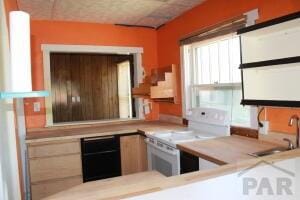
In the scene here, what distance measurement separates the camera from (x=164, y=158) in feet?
8.18

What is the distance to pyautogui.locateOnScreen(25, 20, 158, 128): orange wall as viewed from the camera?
10.4ft

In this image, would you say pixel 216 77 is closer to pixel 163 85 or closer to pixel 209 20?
pixel 209 20

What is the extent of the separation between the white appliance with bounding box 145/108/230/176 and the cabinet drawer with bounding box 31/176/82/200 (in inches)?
34.8

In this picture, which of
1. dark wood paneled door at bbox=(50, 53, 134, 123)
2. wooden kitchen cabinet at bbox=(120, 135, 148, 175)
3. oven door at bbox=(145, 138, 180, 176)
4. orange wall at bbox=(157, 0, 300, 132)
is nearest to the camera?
orange wall at bbox=(157, 0, 300, 132)

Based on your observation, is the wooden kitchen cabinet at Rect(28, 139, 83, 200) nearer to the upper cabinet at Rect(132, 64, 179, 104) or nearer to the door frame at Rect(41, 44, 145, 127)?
Result: the door frame at Rect(41, 44, 145, 127)

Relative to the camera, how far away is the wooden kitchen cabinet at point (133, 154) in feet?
9.95

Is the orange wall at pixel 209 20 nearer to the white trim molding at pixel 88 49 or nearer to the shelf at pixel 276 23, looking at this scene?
the shelf at pixel 276 23

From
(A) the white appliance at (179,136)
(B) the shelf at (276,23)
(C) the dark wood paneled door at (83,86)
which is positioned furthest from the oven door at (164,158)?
(C) the dark wood paneled door at (83,86)

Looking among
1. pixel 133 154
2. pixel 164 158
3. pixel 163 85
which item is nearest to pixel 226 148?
pixel 164 158

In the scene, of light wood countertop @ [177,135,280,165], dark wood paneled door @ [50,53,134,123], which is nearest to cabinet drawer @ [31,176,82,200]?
light wood countertop @ [177,135,280,165]

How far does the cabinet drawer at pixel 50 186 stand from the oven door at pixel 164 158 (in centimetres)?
85

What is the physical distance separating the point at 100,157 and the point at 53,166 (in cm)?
51

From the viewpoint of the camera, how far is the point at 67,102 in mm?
5832

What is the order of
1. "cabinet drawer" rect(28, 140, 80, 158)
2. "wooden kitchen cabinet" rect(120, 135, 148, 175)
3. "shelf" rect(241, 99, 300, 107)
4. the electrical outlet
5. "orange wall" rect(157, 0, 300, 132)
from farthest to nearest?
the electrical outlet, "wooden kitchen cabinet" rect(120, 135, 148, 175), "cabinet drawer" rect(28, 140, 80, 158), "orange wall" rect(157, 0, 300, 132), "shelf" rect(241, 99, 300, 107)
